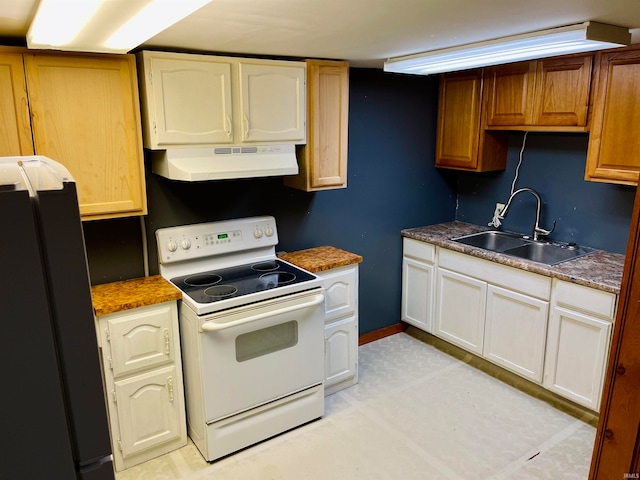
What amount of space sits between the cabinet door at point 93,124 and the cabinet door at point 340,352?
1.38 meters

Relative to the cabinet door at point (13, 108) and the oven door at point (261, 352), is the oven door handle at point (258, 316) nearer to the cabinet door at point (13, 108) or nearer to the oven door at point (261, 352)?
the oven door at point (261, 352)

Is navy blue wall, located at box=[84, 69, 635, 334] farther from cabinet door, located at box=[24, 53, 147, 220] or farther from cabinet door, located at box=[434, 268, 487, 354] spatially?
cabinet door, located at box=[434, 268, 487, 354]

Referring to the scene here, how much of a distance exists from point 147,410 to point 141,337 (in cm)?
40

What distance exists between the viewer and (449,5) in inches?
64.4

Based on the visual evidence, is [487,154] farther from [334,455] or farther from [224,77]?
[334,455]

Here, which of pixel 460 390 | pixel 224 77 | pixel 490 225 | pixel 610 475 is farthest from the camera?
pixel 490 225

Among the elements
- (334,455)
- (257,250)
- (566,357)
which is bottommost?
(334,455)

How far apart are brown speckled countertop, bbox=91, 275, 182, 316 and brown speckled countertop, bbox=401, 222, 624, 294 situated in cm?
190

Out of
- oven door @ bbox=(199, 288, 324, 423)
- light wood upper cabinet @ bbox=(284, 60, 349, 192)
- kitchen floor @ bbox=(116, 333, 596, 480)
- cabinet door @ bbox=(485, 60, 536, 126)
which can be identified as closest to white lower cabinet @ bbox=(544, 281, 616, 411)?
kitchen floor @ bbox=(116, 333, 596, 480)

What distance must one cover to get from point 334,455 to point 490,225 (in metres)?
2.15

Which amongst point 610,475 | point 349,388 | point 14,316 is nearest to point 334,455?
point 349,388

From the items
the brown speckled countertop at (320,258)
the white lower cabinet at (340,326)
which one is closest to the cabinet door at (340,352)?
the white lower cabinet at (340,326)

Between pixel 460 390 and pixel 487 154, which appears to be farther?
pixel 487 154

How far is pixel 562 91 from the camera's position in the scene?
2914 millimetres
